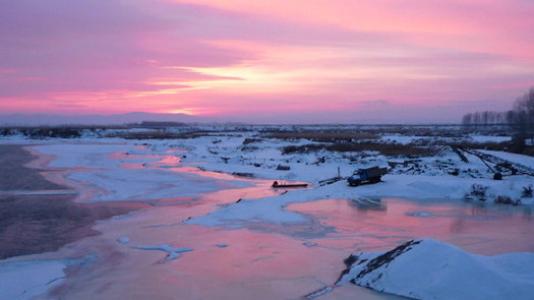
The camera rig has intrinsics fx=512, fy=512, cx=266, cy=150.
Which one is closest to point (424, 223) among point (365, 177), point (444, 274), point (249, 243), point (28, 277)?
point (249, 243)

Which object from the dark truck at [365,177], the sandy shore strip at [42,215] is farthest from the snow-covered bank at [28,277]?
the dark truck at [365,177]

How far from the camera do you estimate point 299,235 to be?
13086 millimetres

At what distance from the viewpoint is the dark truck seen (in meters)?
21.4

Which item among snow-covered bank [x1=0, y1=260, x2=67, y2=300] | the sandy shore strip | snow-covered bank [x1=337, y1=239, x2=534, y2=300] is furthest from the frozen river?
the sandy shore strip

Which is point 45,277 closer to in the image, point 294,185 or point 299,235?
point 299,235

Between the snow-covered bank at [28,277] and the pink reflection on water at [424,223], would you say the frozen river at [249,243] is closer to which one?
the pink reflection on water at [424,223]

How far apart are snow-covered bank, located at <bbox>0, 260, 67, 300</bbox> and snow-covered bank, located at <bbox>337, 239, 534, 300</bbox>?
5251 mm

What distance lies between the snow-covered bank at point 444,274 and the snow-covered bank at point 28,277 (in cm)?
525

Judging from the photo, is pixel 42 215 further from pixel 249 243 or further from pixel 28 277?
pixel 249 243

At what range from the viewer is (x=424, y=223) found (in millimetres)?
14648

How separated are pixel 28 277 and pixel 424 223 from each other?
1032 centimetres

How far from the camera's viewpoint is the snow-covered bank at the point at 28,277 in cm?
876

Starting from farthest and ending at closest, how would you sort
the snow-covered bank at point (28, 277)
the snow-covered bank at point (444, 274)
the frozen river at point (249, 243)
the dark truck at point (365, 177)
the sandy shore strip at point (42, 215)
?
the dark truck at point (365, 177)
the sandy shore strip at point (42, 215)
the frozen river at point (249, 243)
the snow-covered bank at point (28, 277)
the snow-covered bank at point (444, 274)

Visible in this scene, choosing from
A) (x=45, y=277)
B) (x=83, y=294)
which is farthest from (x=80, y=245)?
(x=83, y=294)
